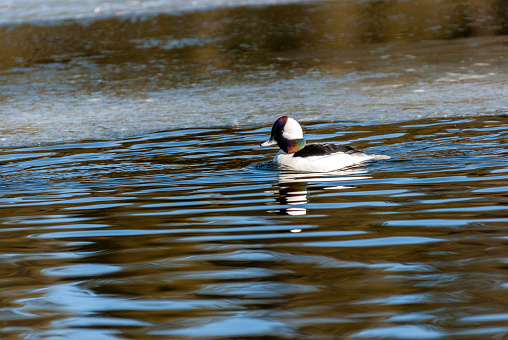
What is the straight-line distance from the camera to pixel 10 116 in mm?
11281

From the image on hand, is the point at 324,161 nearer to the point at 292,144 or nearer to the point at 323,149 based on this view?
the point at 323,149

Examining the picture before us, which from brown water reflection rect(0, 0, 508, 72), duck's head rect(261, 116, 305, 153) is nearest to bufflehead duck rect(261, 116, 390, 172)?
duck's head rect(261, 116, 305, 153)

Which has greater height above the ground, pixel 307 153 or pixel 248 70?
pixel 248 70

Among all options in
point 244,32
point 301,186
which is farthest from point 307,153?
point 244,32

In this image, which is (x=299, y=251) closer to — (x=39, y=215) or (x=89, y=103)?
(x=39, y=215)

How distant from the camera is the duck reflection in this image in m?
5.95

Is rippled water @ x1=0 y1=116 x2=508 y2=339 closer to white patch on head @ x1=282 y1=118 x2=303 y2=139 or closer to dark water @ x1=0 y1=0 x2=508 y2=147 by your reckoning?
white patch on head @ x1=282 y1=118 x2=303 y2=139

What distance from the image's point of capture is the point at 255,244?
4801 millimetres

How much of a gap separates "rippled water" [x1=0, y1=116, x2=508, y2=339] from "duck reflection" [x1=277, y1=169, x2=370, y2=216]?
2 centimetres

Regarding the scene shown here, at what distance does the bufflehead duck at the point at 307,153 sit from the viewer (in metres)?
7.30

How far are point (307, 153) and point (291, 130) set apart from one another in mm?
687

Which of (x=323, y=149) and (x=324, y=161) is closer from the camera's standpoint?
(x=323, y=149)

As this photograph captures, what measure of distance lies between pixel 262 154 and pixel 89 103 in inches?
167

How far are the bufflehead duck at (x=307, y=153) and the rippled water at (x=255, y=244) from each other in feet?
0.39
